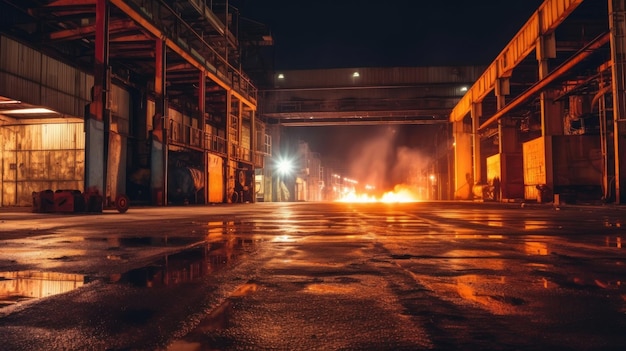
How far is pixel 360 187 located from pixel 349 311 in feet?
321

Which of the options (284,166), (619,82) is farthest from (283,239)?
(284,166)

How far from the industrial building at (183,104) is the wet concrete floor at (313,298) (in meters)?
12.5

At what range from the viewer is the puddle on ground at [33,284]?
9.24 ft

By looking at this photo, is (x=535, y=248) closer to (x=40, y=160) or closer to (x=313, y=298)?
(x=313, y=298)

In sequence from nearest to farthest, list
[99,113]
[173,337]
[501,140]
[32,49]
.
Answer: [173,337] → [99,113] → [32,49] → [501,140]

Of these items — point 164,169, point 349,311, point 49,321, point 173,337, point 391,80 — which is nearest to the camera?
point 173,337

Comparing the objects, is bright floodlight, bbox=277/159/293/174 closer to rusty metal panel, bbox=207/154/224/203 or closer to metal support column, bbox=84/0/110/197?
rusty metal panel, bbox=207/154/224/203

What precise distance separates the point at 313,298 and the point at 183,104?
28535 millimetres

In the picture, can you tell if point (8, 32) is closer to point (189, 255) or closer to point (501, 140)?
point (189, 255)

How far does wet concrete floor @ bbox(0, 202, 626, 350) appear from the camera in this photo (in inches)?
77.0

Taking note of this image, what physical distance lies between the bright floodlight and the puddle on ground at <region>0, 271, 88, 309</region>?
3958cm

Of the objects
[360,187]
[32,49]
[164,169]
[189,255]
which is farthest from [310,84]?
[360,187]

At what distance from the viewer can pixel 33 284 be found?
10.4ft

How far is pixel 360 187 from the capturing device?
99.5m
